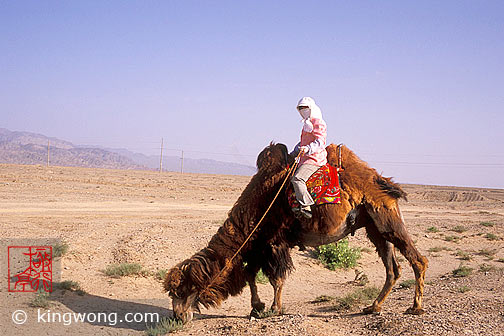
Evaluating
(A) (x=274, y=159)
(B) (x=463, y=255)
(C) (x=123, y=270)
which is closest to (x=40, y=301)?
(C) (x=123, y=270)

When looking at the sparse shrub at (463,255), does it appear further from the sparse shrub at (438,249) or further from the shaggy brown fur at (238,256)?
the shaggy brown fur at (238,256)

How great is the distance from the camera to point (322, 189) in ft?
22.3

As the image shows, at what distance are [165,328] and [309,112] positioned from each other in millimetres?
4049

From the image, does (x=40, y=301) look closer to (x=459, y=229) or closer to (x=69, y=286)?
(x=69, y=286)

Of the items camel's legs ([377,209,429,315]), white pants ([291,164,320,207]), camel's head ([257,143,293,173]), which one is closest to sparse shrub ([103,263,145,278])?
camel's head ([257,143,293,173])

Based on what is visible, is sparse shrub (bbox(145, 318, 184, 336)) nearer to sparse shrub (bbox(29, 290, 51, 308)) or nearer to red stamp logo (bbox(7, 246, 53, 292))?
sparse shrub (bbox(29, 290, 51, 308))

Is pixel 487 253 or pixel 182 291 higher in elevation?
pixel 182 291

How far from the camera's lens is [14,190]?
24.6 meters

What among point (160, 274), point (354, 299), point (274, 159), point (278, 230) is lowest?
point (160, 274)

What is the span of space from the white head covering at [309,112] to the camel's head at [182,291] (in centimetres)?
289

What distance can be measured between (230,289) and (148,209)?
15.0 metres

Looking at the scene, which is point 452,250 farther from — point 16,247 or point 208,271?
point 16,247

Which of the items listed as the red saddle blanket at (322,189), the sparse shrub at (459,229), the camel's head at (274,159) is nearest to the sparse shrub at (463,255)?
the sparse shrub at (459,229)

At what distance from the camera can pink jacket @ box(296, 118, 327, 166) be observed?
6879mm
